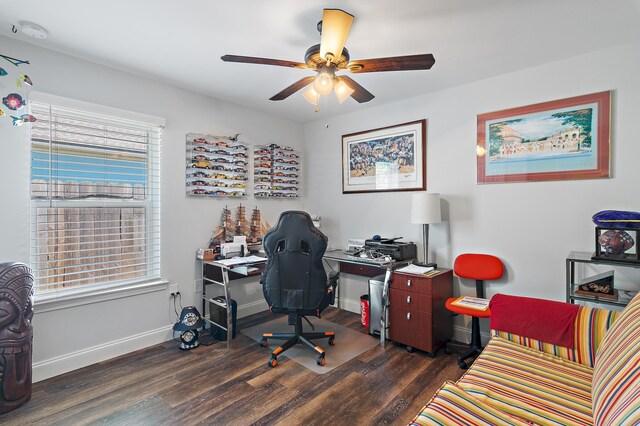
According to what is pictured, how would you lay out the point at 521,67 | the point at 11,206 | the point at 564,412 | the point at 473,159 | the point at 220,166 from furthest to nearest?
1. the point at 220,166
2. the point at 473,159
3. the point at 521,67
4. the point at 11,206
5. the point at 564,412

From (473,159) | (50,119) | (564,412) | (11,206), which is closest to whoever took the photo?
(564,412)

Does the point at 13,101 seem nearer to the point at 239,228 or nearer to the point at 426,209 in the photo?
the point at 239,228

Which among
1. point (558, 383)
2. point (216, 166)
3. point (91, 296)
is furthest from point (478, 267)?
point (91, 296)

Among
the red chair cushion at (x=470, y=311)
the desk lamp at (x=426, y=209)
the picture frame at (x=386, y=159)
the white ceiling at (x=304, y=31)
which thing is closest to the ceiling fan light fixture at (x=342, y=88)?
the white ceiling at (x=304, y=31)

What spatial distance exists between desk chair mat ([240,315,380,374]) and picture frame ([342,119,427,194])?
5.29 ft

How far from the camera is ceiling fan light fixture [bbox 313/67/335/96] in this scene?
6.51 ft

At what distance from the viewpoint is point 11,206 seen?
2.28 meters

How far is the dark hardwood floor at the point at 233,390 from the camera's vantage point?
197cm

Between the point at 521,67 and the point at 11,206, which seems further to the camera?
the point at 521,67

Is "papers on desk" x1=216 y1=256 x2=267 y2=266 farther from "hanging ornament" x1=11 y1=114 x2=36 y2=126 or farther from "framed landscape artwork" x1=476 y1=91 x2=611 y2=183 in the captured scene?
"framed landscape artwork" x1=476 y1=91 x2=611 y2=183

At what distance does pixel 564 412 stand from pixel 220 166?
3336 millimetres

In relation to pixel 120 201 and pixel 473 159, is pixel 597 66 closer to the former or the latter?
pixel 473 159

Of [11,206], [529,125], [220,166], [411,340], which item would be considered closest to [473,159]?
[529,125]

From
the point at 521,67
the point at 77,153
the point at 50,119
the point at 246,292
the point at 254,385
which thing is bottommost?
the point at 254,385
